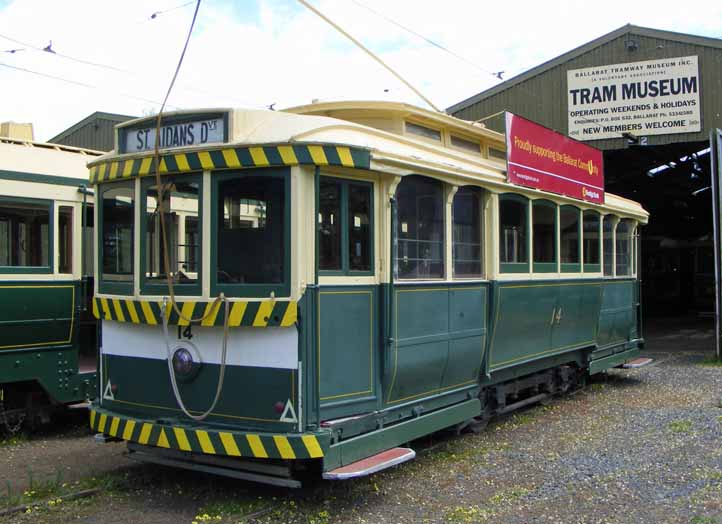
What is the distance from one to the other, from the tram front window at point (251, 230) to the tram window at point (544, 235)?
12.4 ft

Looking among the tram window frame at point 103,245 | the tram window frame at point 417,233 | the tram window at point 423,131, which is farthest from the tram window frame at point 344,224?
the tram window frame at point 103,245

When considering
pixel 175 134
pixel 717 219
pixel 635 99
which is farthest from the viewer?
pixel 635 99

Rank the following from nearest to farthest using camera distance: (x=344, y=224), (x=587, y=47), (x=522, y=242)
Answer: (x=344, y=224), (x=522, y=242), (x=587, y=47)

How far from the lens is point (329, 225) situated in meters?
5.48

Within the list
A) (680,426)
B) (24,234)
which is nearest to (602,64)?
(680,426)

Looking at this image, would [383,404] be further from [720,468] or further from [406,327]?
[720,468]

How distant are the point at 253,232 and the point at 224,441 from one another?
1.51m

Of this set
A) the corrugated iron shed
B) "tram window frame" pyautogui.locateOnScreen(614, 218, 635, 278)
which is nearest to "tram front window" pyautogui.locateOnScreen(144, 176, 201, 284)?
"tram window frame" pyautogui.locateOnScreen(614, 218, 635, 278)

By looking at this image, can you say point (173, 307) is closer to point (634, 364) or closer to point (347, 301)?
point (347, 301)

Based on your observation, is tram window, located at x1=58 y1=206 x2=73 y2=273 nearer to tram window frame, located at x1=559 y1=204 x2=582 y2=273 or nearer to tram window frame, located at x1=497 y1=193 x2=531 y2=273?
tram window frame, located at x1=497 y1=193 x2=531 y2=273

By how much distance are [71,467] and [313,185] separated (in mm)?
3655

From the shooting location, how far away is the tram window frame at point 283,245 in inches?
206

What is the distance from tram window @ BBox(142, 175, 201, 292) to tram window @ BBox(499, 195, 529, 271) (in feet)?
10.5

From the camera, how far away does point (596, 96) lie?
16.2m
